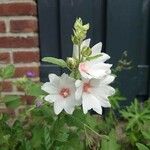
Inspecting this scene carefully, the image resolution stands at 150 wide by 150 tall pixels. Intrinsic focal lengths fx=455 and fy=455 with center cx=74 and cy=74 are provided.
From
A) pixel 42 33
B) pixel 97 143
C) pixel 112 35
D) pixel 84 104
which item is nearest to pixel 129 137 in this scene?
pixel 97 143

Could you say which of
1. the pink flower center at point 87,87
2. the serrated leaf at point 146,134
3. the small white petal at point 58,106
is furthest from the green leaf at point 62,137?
the serrated leaf at point 146,134

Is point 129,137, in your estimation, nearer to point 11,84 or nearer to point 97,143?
point 97,143

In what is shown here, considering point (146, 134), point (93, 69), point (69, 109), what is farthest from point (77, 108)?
point (146, 134)

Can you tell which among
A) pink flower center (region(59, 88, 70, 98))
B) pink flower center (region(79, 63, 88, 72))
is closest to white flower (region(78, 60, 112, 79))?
pink flower center (region(79, 63, 88, 72))

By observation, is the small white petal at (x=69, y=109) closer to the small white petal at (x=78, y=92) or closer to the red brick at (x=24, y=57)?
the small white petal at (x=78, y=92)

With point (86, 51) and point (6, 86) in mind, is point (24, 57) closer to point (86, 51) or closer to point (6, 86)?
point (6, 86)
